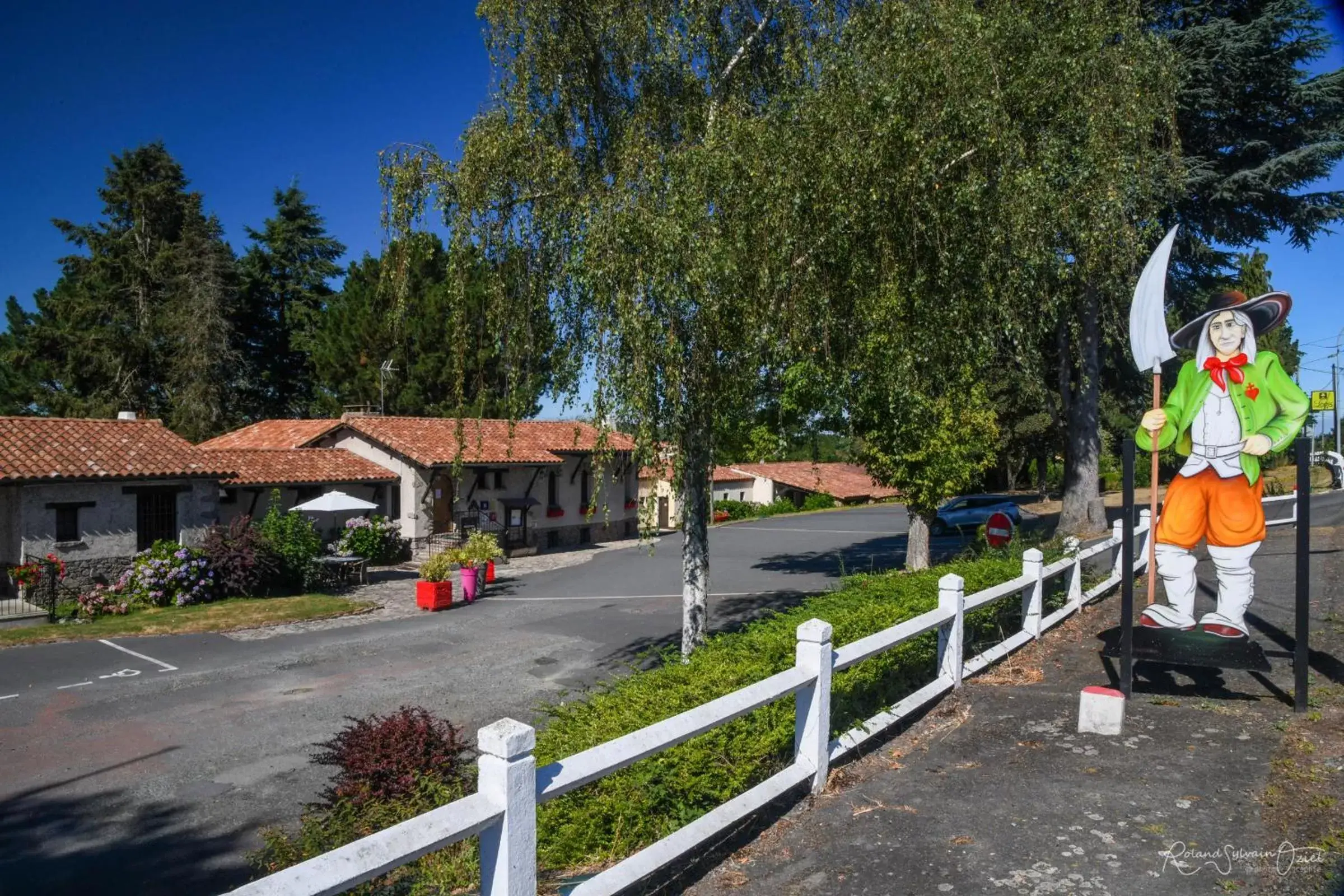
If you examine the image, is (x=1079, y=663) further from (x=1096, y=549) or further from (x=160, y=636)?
(x=160, y=636)

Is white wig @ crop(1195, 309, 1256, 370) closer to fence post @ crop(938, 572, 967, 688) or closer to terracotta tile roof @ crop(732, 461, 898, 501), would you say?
fence post @ crop(938, 572, 967, 688)

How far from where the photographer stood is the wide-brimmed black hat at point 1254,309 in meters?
6.31

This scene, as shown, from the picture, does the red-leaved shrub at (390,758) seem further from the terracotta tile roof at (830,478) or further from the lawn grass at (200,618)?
the terracotta tile roof at (830,478)

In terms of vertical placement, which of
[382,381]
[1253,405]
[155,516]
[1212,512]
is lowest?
[155,516]

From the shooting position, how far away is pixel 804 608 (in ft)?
27.8

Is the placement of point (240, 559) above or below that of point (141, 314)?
below

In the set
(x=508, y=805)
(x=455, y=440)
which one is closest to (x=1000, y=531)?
(x=508, y=805)

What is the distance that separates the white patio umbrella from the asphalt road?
555cm

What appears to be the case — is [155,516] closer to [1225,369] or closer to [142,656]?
[142,656]

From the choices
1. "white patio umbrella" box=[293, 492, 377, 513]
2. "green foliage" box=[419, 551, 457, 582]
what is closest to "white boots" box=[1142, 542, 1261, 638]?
"green foliage" box=[419, 551, 457, 582]

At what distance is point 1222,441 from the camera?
655cm

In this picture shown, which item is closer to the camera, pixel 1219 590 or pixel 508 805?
pixel 508 805
